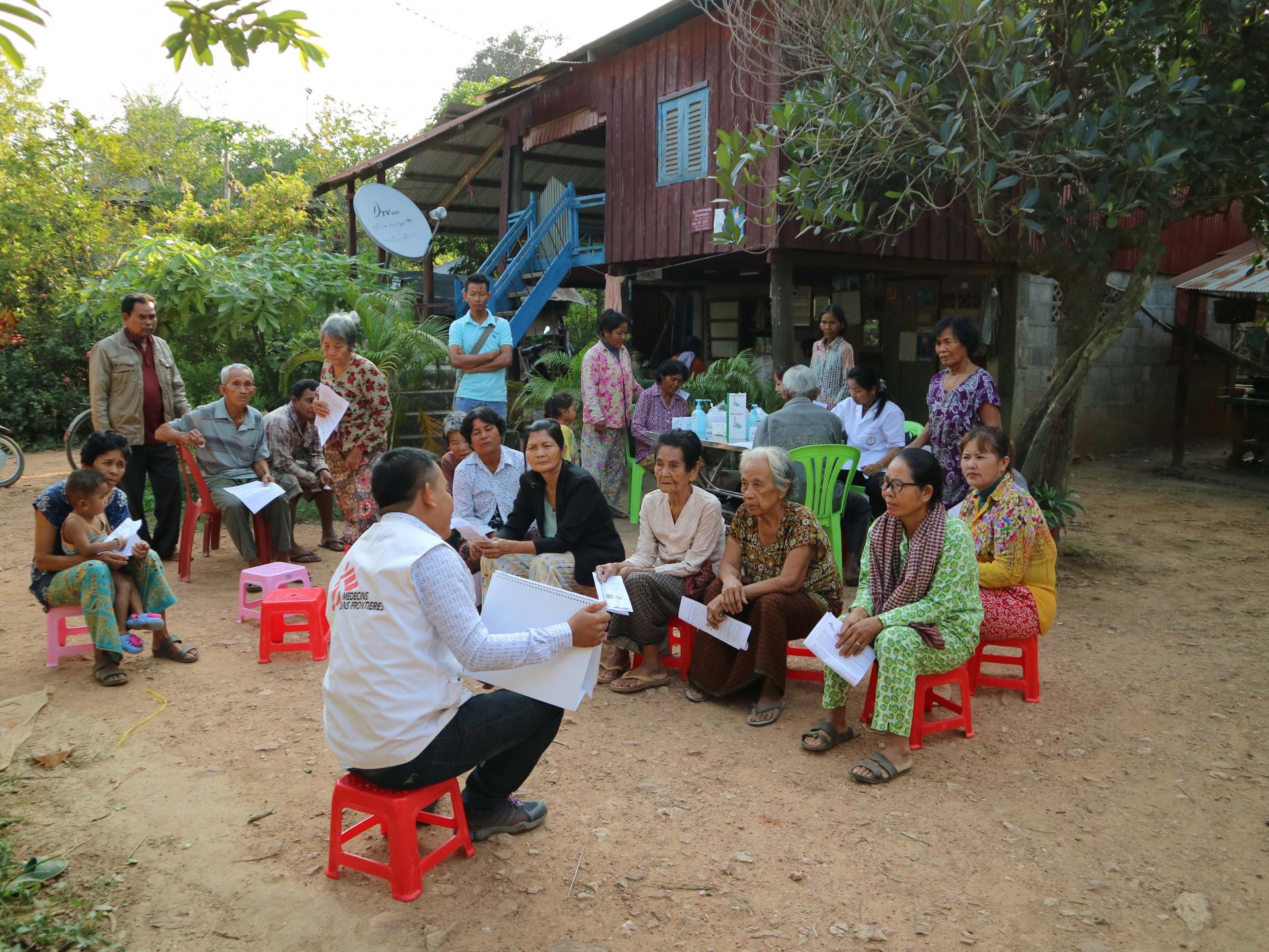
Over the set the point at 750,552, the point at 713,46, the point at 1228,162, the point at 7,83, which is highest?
the point at 7,83

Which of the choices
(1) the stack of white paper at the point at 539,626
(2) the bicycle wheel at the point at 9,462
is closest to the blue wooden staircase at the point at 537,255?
(2) the bicycle wheel at the point at 9,462

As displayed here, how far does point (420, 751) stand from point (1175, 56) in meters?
6.42

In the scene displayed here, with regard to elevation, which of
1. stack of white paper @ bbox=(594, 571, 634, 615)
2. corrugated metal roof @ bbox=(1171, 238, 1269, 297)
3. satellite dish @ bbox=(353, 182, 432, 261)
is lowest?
stack of white paper @ bbox=(594, 571, 634, 615)

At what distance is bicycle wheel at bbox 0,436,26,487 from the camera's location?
9.96m

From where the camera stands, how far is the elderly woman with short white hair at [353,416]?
6250mm

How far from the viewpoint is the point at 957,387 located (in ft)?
17.3

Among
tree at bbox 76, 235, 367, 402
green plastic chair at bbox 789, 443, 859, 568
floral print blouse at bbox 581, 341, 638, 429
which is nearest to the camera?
green plastic chair at bbox 789, 443, 859, 568

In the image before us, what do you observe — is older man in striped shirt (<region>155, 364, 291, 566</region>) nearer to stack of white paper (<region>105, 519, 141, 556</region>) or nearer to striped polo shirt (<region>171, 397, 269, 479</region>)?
striped polo shirt (<region>171, 397, 269, 479</region>)

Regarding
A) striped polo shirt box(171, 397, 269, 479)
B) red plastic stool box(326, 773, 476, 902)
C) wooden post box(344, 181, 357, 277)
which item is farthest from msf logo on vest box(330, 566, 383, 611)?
wooden post box(344, 181, 357, 277)

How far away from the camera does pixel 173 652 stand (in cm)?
486

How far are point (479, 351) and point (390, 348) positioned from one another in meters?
2.22

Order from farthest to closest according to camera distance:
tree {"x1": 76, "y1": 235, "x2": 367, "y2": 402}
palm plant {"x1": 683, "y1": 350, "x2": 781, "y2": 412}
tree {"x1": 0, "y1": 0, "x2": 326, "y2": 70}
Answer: palm plant {"x1": 683, "y1": 350, "x2": 781, "y2": 412} < tree {"x1": 76, "y1": 235, "x2": 367, "y2": 402} < tree {"x1": 0, "y1": 0, "x2": 326, "y2": 70}

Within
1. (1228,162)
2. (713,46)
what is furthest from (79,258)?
(1228,162)

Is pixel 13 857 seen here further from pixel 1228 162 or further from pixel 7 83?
pixel 7 83
